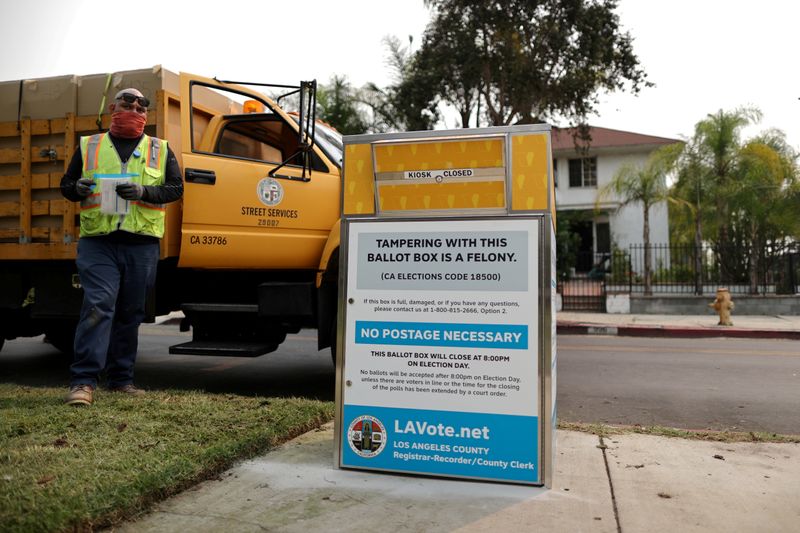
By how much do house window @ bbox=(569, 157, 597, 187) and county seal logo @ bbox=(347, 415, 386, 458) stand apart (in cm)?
2633

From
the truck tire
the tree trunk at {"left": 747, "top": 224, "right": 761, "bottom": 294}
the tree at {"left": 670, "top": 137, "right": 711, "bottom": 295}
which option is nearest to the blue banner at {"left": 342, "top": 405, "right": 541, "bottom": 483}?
the truck tire

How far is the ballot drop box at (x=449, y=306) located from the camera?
3.06 meters

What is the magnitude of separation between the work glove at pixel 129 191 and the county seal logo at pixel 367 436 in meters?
2.42

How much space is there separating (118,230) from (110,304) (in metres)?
0.52

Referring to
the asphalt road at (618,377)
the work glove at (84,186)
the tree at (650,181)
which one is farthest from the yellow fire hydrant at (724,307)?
the work glove at (84,186)

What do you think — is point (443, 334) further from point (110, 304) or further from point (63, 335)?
point (63, 335)

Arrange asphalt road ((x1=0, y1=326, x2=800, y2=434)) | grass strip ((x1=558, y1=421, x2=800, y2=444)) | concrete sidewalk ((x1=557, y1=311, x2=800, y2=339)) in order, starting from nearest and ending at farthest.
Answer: grass strip ((x1=558, y1=421, x2=800, y2=444)), asphalt road ((x1=0, y1=326, x2=800, y2=434)), concrete sidewalk ((x1=557, y1=311, x2=800, y2=339))

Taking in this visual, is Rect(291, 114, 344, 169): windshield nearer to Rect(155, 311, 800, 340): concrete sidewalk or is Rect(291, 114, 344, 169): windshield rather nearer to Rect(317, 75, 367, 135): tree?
Rect(155, 311, 800, 340): concrete sidewalk

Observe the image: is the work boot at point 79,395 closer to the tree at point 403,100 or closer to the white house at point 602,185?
the tree at point 403,100

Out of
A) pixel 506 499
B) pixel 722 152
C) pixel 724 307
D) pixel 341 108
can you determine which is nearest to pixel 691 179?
pixel 722 152

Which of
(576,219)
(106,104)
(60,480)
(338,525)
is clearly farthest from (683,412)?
(576,219)

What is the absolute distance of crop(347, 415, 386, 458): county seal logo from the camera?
3.27 meters

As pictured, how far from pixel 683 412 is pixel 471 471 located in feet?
9.30

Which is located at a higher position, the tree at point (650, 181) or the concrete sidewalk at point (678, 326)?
the tree at point (650, 181)
